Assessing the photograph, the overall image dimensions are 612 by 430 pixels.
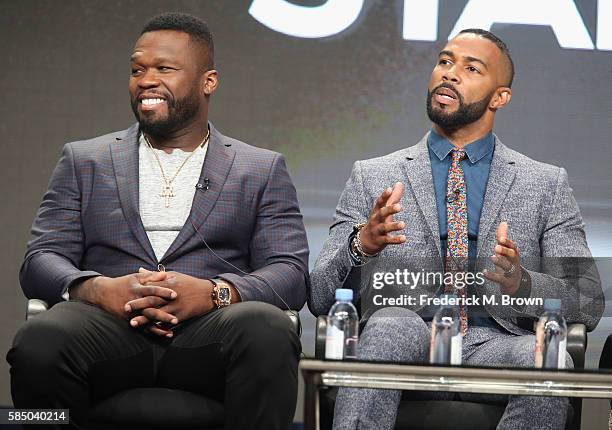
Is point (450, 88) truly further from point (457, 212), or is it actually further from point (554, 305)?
point (554, 305)

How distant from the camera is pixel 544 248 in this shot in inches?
134

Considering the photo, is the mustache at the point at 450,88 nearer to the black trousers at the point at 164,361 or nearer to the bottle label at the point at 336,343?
the black trousers at the point at 164,361

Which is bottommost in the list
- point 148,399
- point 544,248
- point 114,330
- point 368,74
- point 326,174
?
point 148,399

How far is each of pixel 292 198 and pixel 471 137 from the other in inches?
28.1

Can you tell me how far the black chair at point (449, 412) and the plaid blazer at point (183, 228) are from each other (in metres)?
0.43

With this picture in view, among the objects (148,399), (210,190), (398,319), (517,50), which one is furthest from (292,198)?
(517,50)

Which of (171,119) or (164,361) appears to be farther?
(171,119)

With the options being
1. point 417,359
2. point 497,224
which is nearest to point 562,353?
point 417,359

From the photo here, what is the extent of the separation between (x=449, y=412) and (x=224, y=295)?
2.45 feet

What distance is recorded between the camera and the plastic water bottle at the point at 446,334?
105 inches

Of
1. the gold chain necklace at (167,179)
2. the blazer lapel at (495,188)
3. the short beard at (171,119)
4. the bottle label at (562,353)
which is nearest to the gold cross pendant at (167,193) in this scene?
the gold chain necklace at (167,179)

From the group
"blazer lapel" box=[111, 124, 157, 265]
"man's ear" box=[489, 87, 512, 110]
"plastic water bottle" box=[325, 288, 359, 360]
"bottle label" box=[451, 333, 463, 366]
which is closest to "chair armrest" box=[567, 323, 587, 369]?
"bottle label" box=[451, 333, 463, 366]

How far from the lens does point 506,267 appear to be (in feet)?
→ 9.50

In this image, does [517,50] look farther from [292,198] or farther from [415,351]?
[415,351]
